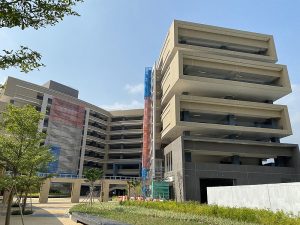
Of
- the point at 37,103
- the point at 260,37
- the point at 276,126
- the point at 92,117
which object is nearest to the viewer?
the point at 276,126

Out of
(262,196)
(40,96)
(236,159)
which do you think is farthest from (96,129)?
(262,196)

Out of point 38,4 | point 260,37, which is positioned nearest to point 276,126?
point 260,37

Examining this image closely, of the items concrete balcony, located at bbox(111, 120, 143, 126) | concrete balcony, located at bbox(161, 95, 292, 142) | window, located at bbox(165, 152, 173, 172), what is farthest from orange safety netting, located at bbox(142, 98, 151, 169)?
concrete balcony, located at bbox(111, 120, 143, 126)

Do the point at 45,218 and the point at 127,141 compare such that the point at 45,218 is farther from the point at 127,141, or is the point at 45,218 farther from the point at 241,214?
→ the point at 127,141

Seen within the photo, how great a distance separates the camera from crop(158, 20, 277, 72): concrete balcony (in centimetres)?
4872

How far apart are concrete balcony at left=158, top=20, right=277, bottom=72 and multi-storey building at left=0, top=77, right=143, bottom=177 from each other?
36.7 meters

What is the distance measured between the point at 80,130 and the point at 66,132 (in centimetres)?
490

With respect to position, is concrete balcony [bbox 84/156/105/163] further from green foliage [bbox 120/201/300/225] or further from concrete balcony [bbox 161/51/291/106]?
green foliage [bbox 120/201/300/225]

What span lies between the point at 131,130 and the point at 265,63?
49786 millimetres

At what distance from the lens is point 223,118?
4744 cm

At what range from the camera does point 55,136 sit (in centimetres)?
7219

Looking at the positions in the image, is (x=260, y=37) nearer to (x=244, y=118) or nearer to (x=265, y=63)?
(x=265, y=63)

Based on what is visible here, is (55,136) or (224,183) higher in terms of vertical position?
(55,136)

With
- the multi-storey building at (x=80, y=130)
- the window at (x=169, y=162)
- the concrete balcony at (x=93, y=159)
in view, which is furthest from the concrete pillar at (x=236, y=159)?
the concrete balcony at (x=93, y=159)
